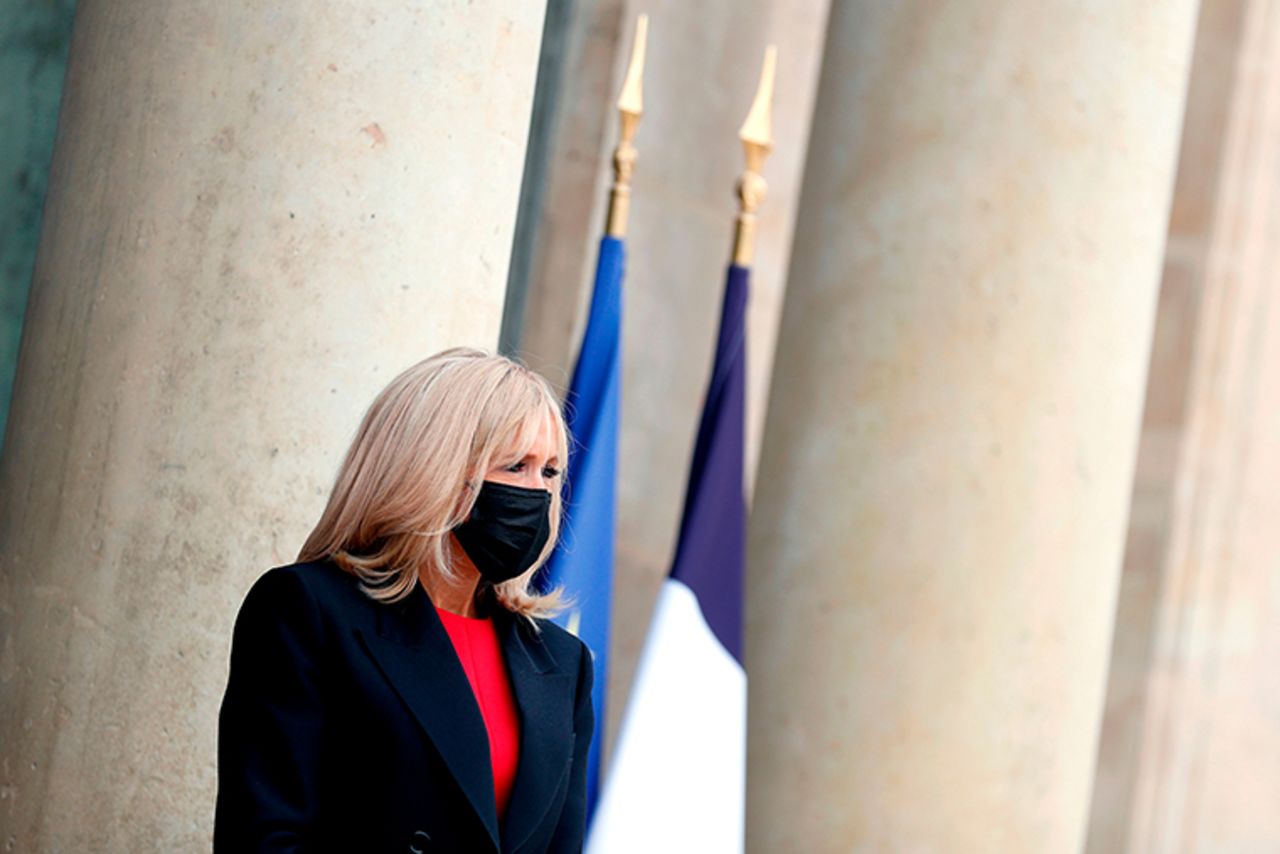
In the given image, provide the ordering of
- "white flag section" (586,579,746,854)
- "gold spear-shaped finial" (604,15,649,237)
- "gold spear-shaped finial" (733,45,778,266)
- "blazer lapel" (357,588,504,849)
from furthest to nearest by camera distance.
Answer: "gold spear-shaped finial" (733,45,778,266) < "gold spear-shaped finial" (604,15,649,237) < "white flag section" (586,579,746,854) < "blazer lapel" (357,588,504,849)

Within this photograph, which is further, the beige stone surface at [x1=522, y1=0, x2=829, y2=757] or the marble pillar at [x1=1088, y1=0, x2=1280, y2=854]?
the marble pillar at [x1=1088, y1=0, x2=1280, y2=854]

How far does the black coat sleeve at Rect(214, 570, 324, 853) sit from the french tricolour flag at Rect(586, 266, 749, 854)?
159 cm

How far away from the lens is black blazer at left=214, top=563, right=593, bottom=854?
7.15ft

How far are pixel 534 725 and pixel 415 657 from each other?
0.21 meters

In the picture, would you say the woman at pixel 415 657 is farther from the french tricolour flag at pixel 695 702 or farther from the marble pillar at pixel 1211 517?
the marble pillar at pixel 1211 517

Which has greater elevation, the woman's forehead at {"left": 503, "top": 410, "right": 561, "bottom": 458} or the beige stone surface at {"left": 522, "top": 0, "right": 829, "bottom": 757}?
the beige stone surface at {"left": 522, "top": 0, "right": 829, "bottom": 757}

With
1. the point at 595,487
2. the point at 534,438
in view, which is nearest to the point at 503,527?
the point at 534,438

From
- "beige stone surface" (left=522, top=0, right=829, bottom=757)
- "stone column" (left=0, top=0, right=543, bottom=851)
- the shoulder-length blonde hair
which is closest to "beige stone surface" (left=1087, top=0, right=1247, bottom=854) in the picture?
"beige stone surface" (left=522, top=0, right=829, bottom=757)

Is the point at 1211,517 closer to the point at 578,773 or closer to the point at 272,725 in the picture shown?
the point at 578,773

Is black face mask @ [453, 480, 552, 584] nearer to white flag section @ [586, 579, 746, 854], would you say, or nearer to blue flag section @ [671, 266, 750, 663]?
white flag section @ [586, 579, 746, 854]

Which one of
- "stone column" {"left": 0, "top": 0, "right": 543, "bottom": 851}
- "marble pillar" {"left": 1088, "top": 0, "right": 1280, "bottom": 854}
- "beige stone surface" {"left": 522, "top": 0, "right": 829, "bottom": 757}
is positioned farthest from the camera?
"marble pillar" {"left": 1088, "top": 0, "right": 1280, "bottom": 854}

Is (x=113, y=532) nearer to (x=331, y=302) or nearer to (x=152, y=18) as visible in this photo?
(x=331, y=302)

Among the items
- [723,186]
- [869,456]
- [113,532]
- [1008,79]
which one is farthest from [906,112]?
[113,532]

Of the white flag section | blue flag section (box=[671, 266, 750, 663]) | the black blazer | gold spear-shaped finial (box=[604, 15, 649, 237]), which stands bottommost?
the white flag section
